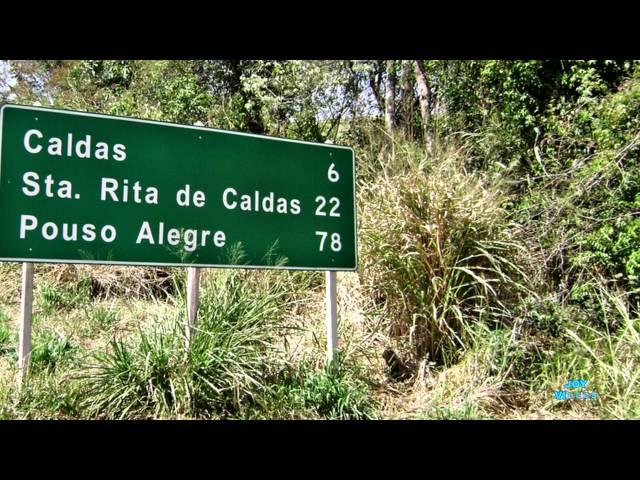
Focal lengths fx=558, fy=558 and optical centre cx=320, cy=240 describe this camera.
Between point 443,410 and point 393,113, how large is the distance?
6.64m

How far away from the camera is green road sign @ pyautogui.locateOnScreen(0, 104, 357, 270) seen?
3815 millimetres

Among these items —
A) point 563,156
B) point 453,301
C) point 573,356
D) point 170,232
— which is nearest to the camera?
point 170,232

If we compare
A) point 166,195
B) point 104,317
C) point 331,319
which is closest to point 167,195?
point 166,195

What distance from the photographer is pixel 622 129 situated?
A: 638cm

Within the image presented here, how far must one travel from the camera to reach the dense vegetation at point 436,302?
13.3 ft

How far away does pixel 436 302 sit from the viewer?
5344mm

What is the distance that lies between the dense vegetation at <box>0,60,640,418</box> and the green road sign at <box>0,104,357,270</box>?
1.58 feet

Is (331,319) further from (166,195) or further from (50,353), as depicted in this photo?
(50,353)

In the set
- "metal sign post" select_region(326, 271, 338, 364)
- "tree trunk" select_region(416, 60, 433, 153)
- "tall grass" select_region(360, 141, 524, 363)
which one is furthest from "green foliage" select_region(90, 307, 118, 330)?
"tree trunk" select_region(416, 60, 433, 153)

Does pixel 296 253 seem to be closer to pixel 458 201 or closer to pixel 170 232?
pixel 170 232

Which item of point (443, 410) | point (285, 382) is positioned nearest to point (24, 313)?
point (285, 382)

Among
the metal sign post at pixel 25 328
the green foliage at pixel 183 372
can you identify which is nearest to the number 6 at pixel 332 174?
the green foliage at pixel 183 372

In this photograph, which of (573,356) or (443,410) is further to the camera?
(573,356)

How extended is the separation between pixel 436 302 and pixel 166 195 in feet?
8.88
